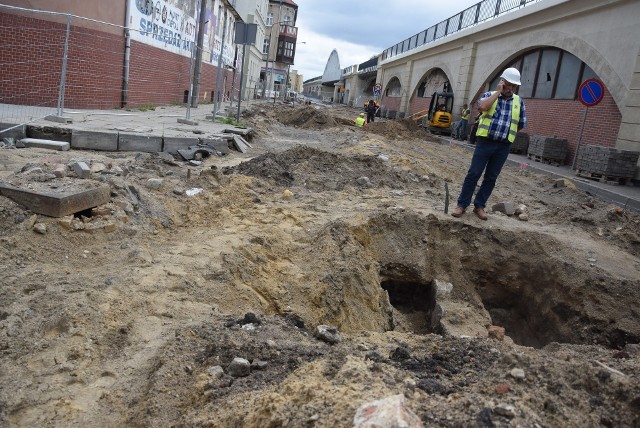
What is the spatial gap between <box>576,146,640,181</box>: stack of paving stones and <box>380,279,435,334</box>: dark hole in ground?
8.54 metres

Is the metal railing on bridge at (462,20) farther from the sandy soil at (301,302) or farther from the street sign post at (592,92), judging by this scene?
the sandy soil at (301,302)

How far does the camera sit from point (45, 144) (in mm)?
7406

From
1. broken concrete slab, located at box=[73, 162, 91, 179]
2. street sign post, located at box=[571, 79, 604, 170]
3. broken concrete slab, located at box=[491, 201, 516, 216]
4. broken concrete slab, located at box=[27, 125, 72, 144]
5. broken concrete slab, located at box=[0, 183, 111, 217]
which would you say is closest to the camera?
broken concrete slab, located at box=[0, 183, 111, 217]

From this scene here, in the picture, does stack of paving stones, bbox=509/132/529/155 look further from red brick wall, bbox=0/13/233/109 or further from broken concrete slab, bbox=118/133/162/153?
broken concrete slab, bbox=118/133/162/153

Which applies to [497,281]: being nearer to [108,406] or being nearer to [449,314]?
[449,314]

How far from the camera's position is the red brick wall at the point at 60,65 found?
403 inches

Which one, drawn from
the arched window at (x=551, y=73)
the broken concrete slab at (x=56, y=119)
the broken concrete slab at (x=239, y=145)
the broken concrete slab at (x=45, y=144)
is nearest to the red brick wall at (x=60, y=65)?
the broken concrete slab at (x=56, y=119)

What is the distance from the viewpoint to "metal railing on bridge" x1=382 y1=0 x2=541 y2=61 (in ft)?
75.7

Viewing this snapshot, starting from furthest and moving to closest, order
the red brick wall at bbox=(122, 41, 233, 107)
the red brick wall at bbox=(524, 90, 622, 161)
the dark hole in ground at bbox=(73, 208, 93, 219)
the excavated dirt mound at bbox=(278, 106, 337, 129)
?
the excavated dirt mound at bbox=(278, 106, 337, 129) → the red brick wall at bbox=(524, 90, 622, 161) → the red brick wall at bbox=(122, 41, 233, 107) → the dark hole in ground at bbox=(73, 208, 93, 219)

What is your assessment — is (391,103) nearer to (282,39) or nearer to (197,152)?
(282,39)

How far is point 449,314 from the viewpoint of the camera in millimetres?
5414

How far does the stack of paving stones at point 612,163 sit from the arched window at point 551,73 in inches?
221

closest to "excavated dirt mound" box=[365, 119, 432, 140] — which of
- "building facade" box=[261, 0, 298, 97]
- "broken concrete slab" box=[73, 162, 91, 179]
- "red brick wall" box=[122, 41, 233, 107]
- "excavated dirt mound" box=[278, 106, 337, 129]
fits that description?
"excavated dirt mound" box=[278, 106, 337, 129]

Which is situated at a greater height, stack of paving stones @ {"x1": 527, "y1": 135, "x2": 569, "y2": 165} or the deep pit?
stack of paving stones @ {"x1": 527, "y1": 135, "x2": 569, "y2": 165}
